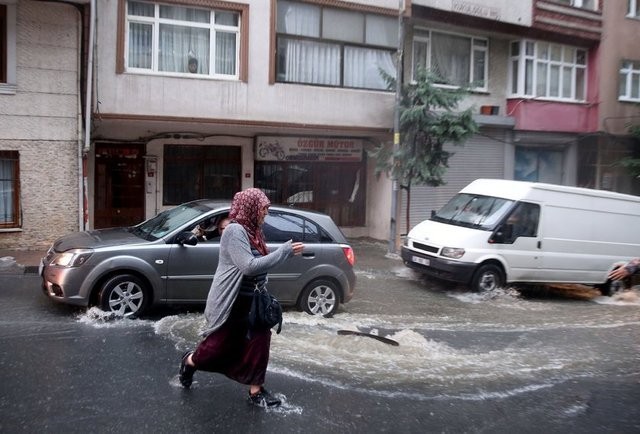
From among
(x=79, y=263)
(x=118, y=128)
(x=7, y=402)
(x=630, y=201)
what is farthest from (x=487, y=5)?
(x=7, y=402)

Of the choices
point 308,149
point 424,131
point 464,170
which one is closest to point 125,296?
point 424,131

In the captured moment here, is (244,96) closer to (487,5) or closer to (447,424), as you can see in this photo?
(487,5)

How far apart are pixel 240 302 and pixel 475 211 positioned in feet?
23.8

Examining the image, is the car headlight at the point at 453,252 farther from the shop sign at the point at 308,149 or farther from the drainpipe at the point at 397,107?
the shop sign at the point at 308,149

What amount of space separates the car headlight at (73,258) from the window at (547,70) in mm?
13388

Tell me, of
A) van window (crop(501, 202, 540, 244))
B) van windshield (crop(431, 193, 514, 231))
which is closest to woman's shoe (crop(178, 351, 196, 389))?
van windshield (crop(431, 193, 514, 231))

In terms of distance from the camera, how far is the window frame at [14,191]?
11625mm

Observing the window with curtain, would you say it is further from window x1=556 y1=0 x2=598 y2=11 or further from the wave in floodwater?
window x1=556 y1=0 x2=598 y2=11

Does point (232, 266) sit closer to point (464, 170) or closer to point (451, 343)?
point (451, 343)

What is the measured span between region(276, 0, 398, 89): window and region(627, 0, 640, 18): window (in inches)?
363

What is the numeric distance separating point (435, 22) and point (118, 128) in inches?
322

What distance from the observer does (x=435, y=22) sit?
51.0 ft

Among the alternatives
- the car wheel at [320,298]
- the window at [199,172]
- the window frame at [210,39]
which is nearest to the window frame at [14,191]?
the window frame at [210,39]

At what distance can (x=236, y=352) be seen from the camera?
188 inches
